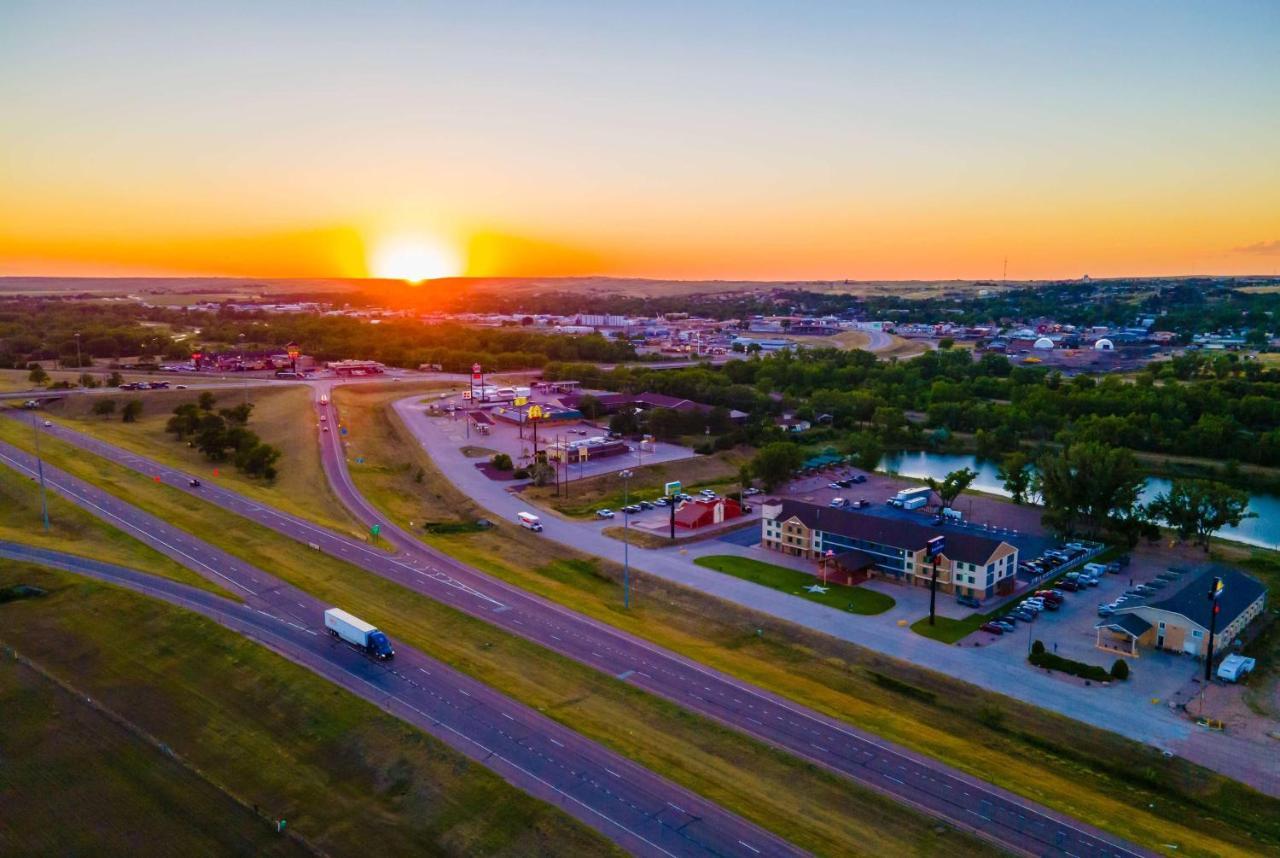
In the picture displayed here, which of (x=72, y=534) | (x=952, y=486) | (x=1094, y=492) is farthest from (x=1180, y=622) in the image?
(x=72, y=534)

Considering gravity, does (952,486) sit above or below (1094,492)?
below

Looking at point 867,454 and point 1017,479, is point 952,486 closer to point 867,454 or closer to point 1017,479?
point 1017,479

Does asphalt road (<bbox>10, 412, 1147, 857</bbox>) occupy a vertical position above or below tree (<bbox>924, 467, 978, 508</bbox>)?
below

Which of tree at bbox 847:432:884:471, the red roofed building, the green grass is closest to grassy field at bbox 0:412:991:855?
the green grass

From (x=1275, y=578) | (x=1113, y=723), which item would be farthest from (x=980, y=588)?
(x=1275, y=578)

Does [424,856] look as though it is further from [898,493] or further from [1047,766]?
[898,493]

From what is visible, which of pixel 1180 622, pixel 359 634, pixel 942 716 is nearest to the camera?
pixel 942 716

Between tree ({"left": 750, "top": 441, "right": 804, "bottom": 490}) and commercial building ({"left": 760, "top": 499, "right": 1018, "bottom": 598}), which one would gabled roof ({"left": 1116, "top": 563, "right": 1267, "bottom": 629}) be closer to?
commercial building ({"left": 760, "top": 499, "right": 1018, "bottom": 598})
